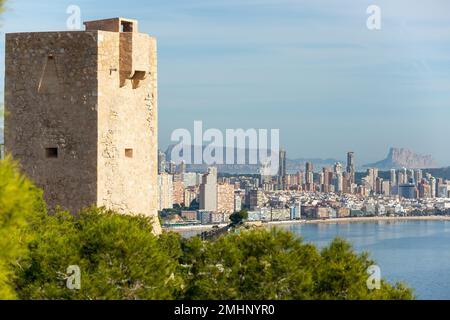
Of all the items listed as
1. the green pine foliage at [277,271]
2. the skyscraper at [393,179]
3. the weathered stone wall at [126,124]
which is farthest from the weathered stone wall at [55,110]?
the skyscraper at [393,179]

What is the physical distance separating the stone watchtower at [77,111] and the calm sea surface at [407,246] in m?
9.40

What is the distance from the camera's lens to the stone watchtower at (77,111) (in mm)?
13219

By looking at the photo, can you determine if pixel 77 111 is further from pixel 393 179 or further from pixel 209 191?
pixel 393 179

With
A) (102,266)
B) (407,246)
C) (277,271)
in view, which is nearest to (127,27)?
(102,266)

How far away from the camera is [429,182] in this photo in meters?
140

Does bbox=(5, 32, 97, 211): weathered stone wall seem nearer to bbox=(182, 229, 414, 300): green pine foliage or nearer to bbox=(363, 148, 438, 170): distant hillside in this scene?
bbox=(182, 229, 414, 300): green pine foliage

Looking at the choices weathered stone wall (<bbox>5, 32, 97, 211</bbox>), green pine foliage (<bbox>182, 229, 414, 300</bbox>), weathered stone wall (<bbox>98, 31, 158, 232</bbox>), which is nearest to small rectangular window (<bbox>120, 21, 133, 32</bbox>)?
weathered stone wall (<bbox>98, 31, 158, 232</bbox>)

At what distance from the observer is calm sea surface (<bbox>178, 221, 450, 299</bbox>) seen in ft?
158

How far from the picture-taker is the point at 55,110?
13.4m

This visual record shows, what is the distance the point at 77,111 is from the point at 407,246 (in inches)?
2558

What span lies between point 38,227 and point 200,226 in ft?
246

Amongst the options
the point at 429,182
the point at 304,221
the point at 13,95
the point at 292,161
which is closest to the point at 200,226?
the point at 304,221

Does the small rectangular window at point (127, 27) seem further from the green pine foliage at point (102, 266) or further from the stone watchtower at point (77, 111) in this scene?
the green pine foliage at point (102, 266)
